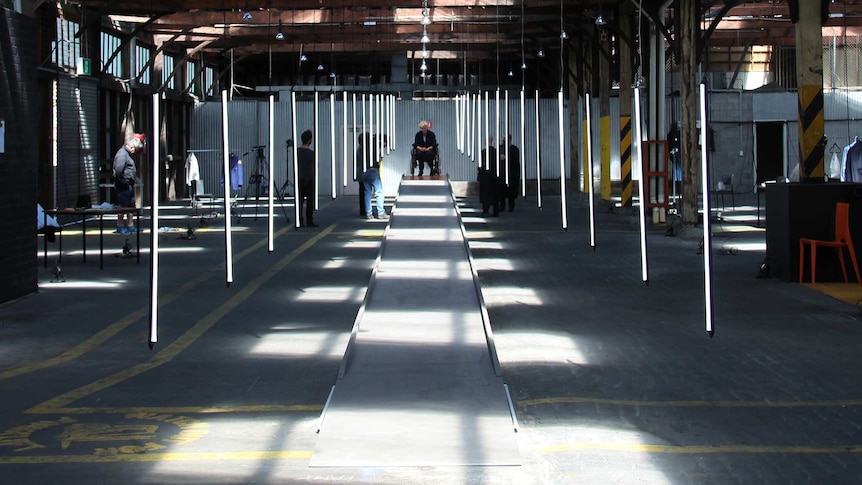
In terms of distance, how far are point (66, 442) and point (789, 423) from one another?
4072mm

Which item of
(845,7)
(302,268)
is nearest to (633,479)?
(302,268)

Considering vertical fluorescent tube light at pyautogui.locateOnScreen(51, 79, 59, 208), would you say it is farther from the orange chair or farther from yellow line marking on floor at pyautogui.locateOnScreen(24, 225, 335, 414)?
the orange chair

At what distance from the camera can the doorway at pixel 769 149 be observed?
39312 mm

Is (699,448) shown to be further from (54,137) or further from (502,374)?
(54,137)

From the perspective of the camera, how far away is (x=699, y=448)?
6.44 metres

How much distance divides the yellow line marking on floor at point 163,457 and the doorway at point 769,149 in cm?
3483

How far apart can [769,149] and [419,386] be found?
1368 inches

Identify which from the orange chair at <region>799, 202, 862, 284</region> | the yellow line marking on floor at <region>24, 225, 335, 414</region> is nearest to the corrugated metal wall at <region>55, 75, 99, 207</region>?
the yellow line marking on floor at <region>24, 225, 335, 414</region>

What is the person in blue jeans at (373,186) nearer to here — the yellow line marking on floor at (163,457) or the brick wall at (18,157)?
the brick wall at (18,157)

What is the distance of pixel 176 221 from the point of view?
85.6 feet

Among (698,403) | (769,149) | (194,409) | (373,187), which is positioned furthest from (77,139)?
(769,149)

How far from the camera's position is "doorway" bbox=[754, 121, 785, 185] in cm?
3931

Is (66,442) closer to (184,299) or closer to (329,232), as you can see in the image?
(184,299)

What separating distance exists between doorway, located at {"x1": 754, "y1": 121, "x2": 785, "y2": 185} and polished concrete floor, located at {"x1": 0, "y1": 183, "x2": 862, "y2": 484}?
2360 cm
